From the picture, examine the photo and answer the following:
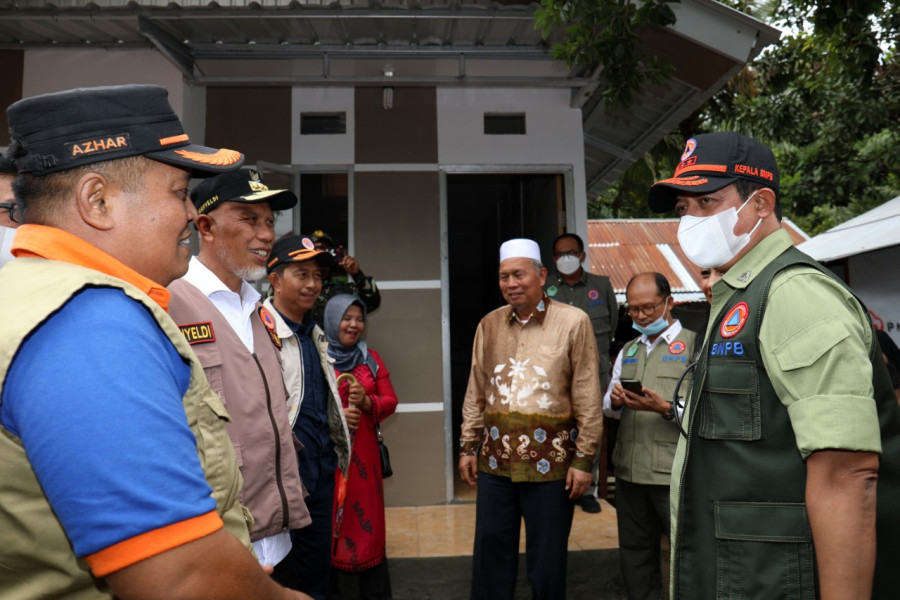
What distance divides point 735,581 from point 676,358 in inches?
84.9

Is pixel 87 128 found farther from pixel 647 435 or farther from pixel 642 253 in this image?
pixel 642 253

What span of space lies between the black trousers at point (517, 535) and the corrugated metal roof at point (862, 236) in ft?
12.3

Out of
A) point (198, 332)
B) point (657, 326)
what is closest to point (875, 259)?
point (657, 326)

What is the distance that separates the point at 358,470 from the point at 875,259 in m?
5.22

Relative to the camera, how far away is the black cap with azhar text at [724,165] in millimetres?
2000

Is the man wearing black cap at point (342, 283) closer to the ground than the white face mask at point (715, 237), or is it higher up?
higher up

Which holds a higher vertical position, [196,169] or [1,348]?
[196,169]

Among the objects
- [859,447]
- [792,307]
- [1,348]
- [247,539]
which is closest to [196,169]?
[1,348]

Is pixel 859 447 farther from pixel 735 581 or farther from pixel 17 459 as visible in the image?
pixel 17 459

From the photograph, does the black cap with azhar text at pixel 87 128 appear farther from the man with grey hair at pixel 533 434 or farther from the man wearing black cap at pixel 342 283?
the man wearing black cap at pixel 342 283

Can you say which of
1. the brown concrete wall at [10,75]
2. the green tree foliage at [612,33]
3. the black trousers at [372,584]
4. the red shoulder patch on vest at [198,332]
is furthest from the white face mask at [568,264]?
the brown concrete wall at [10,75]

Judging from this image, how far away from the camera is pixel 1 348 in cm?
91

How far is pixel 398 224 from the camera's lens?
6203 mm

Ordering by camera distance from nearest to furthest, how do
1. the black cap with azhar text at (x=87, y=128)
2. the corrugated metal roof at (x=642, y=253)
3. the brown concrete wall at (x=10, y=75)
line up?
1. the black cap with azhar text at (x=87, y=128)
2. the brown concrete wall at (x=10, y=75)
3. the corrugated metal roof at (x=642, y=253)
